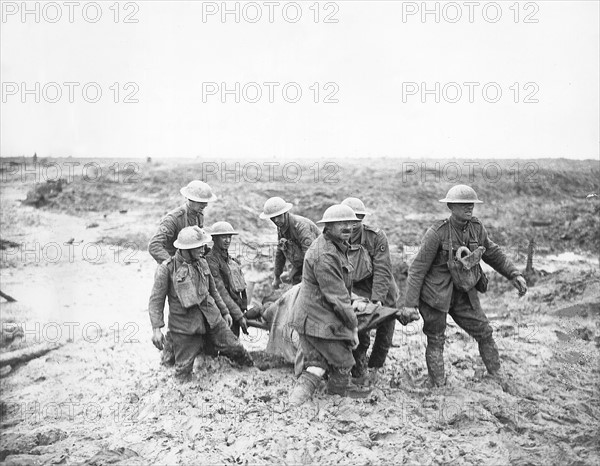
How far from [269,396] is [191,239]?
1.68 m

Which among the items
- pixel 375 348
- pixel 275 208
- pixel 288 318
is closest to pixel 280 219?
pixel 275 208

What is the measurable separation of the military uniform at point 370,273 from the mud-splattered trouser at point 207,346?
1.26 m

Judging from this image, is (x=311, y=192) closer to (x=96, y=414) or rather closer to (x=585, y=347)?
(x=585, y=347)

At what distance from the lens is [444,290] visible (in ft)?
17.5

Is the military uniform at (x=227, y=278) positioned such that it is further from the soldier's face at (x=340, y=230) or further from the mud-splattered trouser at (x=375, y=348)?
the soldier's face at (x=340, y=230)

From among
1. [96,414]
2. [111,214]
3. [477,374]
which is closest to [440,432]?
[477,374]

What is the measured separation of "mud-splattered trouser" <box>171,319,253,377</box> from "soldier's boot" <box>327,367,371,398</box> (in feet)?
3.96

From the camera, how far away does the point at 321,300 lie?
480 cm

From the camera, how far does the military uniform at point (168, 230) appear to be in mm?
5918

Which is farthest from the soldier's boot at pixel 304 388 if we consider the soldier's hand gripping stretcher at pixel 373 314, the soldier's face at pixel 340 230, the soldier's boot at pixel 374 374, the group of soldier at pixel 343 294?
the soldier's face at pixel 340 230

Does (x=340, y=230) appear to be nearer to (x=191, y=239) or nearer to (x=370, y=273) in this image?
(x=370, y=273)

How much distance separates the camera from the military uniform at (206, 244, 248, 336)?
6.06m

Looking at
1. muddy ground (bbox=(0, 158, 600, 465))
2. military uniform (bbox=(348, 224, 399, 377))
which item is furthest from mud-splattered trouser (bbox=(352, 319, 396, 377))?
muddy ground (bbox=(0, 158, 600, 465))

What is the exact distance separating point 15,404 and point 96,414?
3.52ft
